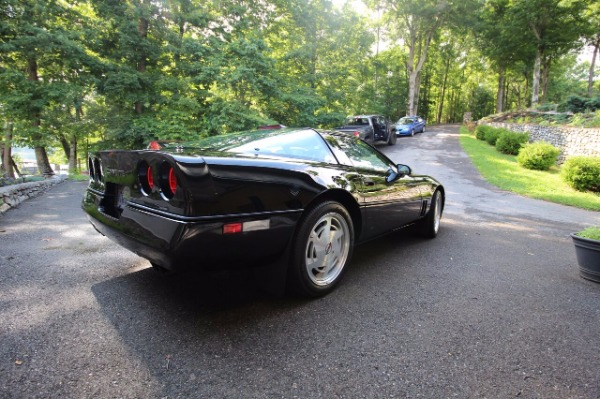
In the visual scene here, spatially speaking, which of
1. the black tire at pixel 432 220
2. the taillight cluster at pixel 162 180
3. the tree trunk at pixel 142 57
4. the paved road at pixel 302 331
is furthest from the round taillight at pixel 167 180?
the tree trunk at pixel 142 57

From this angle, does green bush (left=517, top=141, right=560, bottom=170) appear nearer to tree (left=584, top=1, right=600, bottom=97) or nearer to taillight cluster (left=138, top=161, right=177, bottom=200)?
tree (left=584, top=1, right=600, bottom=97)

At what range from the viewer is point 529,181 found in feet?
32.6

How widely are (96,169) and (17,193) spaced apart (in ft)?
17.8

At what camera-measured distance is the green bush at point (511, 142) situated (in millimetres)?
15008

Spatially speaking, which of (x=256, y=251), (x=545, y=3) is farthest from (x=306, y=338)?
(x=545, y=3)

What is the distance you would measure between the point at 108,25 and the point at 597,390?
53.1ft

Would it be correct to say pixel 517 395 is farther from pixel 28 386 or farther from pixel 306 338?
pixel 28 386

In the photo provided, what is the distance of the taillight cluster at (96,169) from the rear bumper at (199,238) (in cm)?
49

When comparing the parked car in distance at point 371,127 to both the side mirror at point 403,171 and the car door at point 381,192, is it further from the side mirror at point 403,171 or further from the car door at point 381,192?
the car door at point 381,192

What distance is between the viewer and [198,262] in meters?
1.87

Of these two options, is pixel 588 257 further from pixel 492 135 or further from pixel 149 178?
pixel 492 135

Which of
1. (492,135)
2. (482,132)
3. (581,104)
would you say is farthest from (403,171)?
(482,132)

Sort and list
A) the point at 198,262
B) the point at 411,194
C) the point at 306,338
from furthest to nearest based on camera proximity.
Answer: the point at 411,194, the point at 306,338, the point at 198,262

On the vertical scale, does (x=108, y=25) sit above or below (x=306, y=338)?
above
